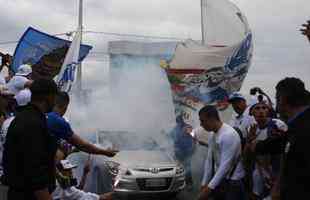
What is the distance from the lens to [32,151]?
3.84 meters

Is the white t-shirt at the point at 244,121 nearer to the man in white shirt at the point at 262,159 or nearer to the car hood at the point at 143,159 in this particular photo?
the man in white shirt at the point at 262,159

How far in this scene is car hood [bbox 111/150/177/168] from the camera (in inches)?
453

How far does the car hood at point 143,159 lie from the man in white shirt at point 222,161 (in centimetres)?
548

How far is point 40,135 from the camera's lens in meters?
3.92

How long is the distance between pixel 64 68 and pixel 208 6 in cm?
304

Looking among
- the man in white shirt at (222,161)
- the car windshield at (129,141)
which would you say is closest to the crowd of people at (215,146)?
the man in white shirt at (222,161)

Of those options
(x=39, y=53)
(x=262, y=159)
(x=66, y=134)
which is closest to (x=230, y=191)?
(x=262, y=159)

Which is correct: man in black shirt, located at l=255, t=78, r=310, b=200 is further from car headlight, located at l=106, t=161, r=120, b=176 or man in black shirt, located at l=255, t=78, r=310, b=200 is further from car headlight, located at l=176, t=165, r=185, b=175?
car headlight, located at l=176, t=165, r=185, b=175

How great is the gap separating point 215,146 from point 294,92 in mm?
2082

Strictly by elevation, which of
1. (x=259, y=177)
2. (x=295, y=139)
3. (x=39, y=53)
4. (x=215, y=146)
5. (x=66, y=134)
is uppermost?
(x=39, y=53)

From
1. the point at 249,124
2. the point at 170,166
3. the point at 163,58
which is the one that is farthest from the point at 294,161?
the point at 163,58

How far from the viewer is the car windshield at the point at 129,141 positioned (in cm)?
1197

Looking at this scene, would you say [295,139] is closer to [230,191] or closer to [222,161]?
[222,161]

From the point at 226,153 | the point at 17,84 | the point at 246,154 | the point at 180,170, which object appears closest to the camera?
the point at 226,153
